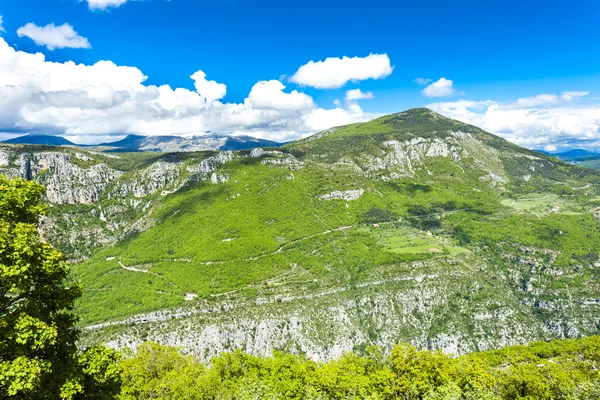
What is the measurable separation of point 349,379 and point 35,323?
4127 centimetres

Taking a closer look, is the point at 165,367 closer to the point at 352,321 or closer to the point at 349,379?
the point at 349,379

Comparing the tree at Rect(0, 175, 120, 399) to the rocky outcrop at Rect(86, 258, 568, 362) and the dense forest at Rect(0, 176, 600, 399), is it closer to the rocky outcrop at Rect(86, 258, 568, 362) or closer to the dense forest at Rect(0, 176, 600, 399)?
A: the dense forest at Rect(0, 176, 600, 399)

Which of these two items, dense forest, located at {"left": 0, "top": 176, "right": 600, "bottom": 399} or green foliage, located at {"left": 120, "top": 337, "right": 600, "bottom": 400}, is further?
green foliage, located at {"left": 120, "top": 337, "right": 600, "bottom": 400}

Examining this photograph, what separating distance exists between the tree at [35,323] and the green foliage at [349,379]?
2174 cm

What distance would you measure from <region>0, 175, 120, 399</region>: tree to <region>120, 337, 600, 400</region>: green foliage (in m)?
21.7

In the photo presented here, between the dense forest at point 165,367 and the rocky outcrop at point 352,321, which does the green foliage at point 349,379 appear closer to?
the dense forest at point 165,367

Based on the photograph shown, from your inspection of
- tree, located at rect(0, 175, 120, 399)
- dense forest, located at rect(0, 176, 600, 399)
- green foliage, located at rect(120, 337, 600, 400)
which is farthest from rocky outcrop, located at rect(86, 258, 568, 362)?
tree, located at rect(0, 175, 120, 399)

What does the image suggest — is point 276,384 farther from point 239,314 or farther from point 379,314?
point 379,314

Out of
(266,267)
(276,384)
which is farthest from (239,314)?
(276,384)

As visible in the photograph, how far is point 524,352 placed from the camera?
252 feet

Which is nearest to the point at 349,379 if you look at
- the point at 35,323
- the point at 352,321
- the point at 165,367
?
the point at 165,367

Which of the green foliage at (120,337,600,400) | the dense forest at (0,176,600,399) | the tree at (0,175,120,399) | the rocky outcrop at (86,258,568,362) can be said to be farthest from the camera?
the rocky outcrop at (86,258,568,362)

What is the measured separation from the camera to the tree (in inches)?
548

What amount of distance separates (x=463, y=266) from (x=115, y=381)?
196 meters
